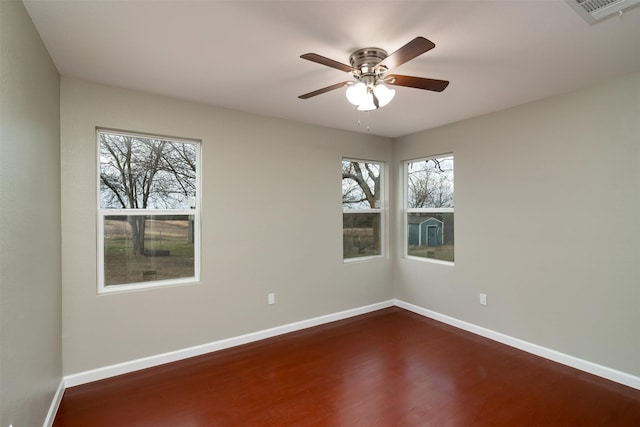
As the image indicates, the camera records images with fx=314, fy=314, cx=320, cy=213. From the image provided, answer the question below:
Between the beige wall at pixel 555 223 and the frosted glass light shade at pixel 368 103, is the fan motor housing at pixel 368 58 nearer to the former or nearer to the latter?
the frosted glass light shade at pixel 368 103

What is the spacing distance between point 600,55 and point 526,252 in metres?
1.78

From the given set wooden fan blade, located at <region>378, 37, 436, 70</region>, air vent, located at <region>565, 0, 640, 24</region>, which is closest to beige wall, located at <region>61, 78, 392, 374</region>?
wooden fan blade, located at <region>378, 37, 436, 70</region>

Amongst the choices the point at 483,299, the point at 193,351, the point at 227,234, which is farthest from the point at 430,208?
the point at 193,351

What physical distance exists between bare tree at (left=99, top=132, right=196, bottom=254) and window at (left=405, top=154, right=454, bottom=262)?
2904 mm

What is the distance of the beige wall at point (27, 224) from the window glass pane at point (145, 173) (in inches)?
17.7

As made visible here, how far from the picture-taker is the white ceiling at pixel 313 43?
5.48ft

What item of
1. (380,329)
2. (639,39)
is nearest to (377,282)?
(380,329)

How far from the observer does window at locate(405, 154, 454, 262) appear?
13.0 feet

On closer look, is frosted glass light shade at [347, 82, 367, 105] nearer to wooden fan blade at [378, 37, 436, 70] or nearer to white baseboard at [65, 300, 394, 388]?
wooden fan blade at [378, 37, 436, 70]

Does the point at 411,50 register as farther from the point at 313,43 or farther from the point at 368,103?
the point at 313,43

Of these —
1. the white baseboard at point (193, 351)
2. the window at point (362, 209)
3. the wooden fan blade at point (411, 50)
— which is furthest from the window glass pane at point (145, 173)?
the wooden fan blade at point (411, 50)

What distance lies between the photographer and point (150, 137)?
9.53 ft

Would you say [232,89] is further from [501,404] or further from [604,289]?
[604,289]

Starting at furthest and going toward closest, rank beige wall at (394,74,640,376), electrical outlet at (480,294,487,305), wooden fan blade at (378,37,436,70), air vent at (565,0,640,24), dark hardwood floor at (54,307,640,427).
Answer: electrical outlet at (480,294,487,305)
beige wall at (394,74,640,376)
dark hardwood floor at (54,307,640,427)
air vent at (565,0,640,24)
wooden fan blade at (378,37,436,70)
